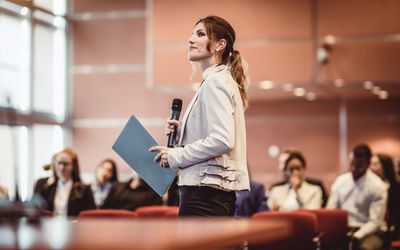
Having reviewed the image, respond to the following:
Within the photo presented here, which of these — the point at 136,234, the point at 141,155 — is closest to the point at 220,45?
Result: the point at 141,155

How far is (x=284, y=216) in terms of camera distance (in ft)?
19.1

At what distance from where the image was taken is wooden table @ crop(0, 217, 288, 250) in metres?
1.62

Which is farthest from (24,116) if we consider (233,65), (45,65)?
(233,65)

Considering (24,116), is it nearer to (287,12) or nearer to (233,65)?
(287,12)

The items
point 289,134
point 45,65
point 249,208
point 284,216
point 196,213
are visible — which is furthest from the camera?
point 45,65

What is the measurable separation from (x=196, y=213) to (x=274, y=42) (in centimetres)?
733

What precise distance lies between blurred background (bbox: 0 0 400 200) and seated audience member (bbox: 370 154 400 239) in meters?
1.20

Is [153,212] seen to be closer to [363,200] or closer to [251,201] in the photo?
[251,201]

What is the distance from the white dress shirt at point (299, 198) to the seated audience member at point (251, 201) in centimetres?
33

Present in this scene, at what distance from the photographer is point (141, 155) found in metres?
3.86

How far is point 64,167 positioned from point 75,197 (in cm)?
41

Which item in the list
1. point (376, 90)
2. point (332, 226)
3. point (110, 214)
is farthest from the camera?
point (376, 90)

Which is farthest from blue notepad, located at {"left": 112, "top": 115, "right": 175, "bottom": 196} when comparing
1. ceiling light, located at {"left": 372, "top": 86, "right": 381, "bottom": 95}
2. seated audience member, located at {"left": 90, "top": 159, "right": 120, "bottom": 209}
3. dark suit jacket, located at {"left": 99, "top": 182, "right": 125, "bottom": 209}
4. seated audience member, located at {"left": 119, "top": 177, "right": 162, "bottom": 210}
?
ceiling light, located at {"left": 372, "top": 86, "right": 381, "bottom": 95}

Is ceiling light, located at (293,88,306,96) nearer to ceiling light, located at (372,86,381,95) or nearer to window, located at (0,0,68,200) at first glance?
ceiling light, located at (372,86,381,95)
